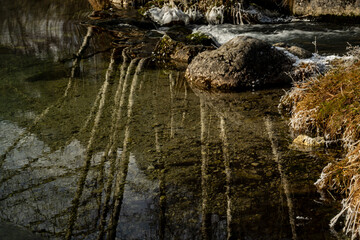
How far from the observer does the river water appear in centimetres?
341

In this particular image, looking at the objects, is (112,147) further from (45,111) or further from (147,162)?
(45,111)

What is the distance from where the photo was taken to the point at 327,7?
11531 millimetres

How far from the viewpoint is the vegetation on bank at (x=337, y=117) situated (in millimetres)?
3584

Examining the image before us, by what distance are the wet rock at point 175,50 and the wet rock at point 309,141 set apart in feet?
13.0

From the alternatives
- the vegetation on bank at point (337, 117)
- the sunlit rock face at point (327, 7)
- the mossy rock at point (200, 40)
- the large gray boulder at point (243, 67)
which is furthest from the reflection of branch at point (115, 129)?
the sunlit rock face at point (327, 7)

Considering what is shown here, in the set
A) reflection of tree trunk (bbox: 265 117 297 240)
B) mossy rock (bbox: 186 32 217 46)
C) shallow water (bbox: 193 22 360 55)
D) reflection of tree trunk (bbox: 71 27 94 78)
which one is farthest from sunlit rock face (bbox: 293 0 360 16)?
reflection of tree trunk (bbox: 265 117 297 240)

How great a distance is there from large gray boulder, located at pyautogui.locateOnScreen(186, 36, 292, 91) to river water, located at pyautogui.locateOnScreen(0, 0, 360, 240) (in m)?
0.28

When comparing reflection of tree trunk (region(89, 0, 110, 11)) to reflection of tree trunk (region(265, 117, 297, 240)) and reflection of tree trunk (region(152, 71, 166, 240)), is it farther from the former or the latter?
reflection of tree trunk (region(265, 117, 297, 240))

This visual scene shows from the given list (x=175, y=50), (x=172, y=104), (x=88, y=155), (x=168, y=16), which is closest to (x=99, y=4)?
(x=168, y=16)

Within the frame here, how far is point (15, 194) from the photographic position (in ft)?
12.8

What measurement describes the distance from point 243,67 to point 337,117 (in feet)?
7.86

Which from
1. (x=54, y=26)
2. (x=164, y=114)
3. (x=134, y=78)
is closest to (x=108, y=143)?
(x=164, y=114)

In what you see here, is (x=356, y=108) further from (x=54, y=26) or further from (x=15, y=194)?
(x=54, y=26)

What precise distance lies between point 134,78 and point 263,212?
14.4ft
